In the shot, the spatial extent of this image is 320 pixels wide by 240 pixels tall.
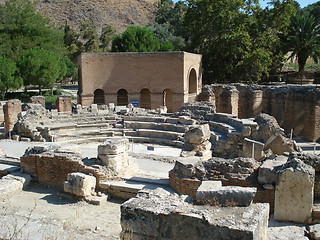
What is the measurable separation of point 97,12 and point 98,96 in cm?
5505

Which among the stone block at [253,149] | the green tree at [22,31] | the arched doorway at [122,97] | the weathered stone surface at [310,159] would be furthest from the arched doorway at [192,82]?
the weathered stone surface at [310,159]

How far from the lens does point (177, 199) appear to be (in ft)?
17.7

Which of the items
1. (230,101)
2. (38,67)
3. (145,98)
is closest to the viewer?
(230,101)

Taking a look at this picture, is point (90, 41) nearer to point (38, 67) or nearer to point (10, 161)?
point (38, 67)

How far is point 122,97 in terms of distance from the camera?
28.0 m

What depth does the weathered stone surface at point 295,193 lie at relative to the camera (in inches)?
270

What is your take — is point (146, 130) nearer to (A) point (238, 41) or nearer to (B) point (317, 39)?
(A) point (238, 41)

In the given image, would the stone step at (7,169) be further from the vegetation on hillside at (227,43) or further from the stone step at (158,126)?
the vegetation on hillside at (227,43)

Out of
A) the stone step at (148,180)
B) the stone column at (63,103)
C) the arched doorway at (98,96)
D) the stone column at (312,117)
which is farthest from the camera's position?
the arched doorway at (98,96)

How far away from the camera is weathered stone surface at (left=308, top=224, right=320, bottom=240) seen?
6.17 meters

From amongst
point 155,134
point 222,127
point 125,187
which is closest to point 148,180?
point 125,187

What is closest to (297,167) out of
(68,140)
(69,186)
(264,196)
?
(264,196)

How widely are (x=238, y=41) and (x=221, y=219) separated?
1004 inches

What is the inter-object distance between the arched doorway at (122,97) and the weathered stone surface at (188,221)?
22.8 meters
